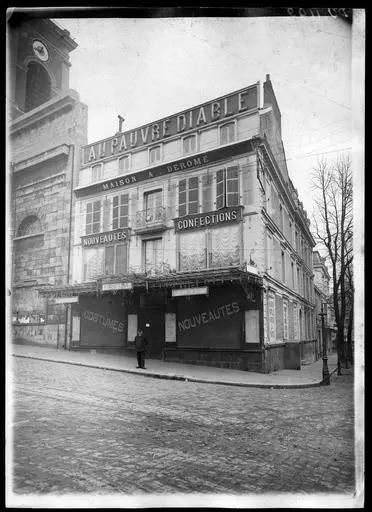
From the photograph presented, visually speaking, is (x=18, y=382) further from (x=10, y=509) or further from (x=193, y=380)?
(x=193, y=380)

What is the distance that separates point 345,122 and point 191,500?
14.1 ft

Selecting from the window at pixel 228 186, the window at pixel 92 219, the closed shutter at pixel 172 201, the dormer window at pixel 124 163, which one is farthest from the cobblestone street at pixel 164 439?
the dormer window at pixel 124 163

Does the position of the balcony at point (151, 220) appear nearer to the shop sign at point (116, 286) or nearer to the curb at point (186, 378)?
the shop sign at point (116, 286)

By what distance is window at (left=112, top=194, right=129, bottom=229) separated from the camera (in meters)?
5.52

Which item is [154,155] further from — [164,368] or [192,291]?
[164,368]

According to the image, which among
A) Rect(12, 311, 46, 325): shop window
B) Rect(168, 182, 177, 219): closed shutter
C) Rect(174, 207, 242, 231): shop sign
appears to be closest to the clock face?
Rect(168, 182, 177, 219): closed shutter

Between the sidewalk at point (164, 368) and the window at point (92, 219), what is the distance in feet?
5.74

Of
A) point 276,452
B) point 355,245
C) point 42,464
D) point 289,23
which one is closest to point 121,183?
point 289,23

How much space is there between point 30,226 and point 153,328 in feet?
7.35

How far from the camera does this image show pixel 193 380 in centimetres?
646

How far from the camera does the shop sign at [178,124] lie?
4.99m

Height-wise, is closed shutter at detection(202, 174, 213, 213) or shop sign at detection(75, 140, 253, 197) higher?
shop sign at detection(75, 140, 253, 197)

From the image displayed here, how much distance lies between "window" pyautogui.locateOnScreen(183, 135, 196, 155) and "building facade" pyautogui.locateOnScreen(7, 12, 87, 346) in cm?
140

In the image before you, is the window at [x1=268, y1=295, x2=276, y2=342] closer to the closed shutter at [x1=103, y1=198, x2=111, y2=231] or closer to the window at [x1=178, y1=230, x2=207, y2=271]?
the window at [x1=178, y1=230, x2=207, y2=271]
